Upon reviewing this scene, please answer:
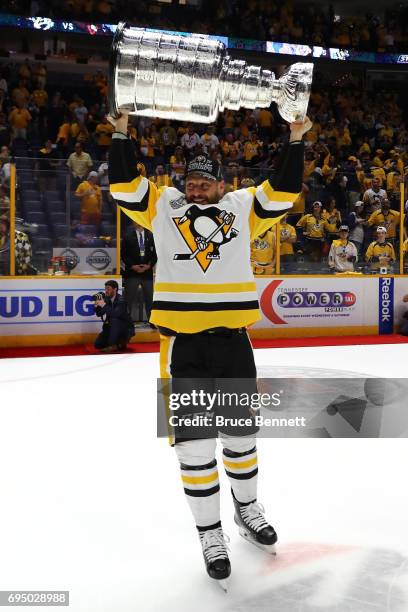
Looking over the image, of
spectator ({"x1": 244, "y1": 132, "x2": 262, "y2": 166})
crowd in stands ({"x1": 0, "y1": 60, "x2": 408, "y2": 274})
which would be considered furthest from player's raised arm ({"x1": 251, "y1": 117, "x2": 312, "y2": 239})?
spectator ({"x1": 244, "y1": 132, "x2": 262, "y2": 166})

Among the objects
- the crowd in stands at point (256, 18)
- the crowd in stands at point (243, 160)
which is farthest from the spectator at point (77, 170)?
the crowd in stands at point (256, 18)

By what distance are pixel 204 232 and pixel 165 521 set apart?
128cm

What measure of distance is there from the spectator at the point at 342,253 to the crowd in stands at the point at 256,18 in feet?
37.2

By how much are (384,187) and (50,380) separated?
5973 mm

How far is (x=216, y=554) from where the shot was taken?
7.68ft

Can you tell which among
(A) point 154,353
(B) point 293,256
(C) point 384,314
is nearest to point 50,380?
(A) point 154,353

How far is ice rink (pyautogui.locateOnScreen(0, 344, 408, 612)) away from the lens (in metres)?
2.21

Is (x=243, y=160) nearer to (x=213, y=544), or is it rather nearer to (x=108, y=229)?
(x=108, y=229)

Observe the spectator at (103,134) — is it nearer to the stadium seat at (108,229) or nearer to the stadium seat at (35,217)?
the stadium seat at (108,229)

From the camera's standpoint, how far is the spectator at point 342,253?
30.8 ft

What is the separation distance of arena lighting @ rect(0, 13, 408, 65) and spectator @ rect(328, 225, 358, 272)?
7.69 metres

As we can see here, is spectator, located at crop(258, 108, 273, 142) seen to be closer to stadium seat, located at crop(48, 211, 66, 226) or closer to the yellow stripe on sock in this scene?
stadium seat, located at crop(48, 211, 66, 226)

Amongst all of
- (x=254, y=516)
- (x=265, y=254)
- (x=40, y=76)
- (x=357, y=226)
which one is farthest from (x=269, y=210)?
(x=40, y=76)

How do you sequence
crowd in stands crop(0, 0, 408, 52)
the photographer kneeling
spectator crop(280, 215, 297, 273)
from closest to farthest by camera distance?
the photographer kneeling < spectator crop(280, 215, 297, 273) < crowd in stands crop(0, 0, 408, 52)
